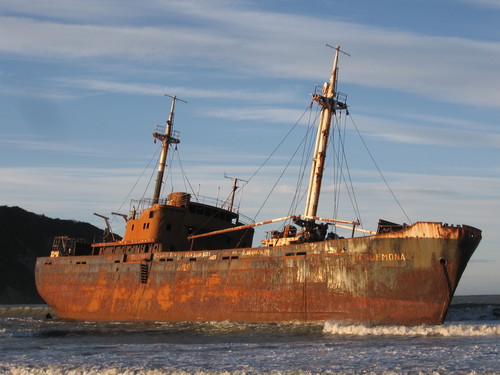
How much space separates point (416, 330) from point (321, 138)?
10974mm

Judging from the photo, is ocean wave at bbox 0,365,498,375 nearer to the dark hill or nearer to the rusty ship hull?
the rusty ship hull

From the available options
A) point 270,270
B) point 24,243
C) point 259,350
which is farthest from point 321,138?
point 24,243

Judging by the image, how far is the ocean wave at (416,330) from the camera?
2194 centimetres

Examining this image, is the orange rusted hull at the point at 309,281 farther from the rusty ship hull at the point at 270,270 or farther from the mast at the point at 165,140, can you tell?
the mast at the point at 165,140

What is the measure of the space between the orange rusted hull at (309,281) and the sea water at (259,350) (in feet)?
3.02

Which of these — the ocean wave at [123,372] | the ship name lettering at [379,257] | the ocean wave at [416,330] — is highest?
the ship name lettering at [379,257]

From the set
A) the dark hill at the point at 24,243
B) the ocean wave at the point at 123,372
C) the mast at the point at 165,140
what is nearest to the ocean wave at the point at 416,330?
the ocean wave at the point at 123,372

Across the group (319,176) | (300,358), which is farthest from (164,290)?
(300,358)


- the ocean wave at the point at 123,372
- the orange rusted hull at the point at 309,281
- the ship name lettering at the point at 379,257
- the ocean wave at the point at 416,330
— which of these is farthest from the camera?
the ship name lettering at the point at 379,257

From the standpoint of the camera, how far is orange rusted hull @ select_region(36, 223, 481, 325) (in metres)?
23.2

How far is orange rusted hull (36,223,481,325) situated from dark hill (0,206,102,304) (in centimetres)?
7063

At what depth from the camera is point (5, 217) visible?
11875cm

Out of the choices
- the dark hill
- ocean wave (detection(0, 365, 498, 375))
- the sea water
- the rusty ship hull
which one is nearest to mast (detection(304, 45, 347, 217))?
the rusty ship hull

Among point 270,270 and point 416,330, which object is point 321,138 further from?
point 416,330
